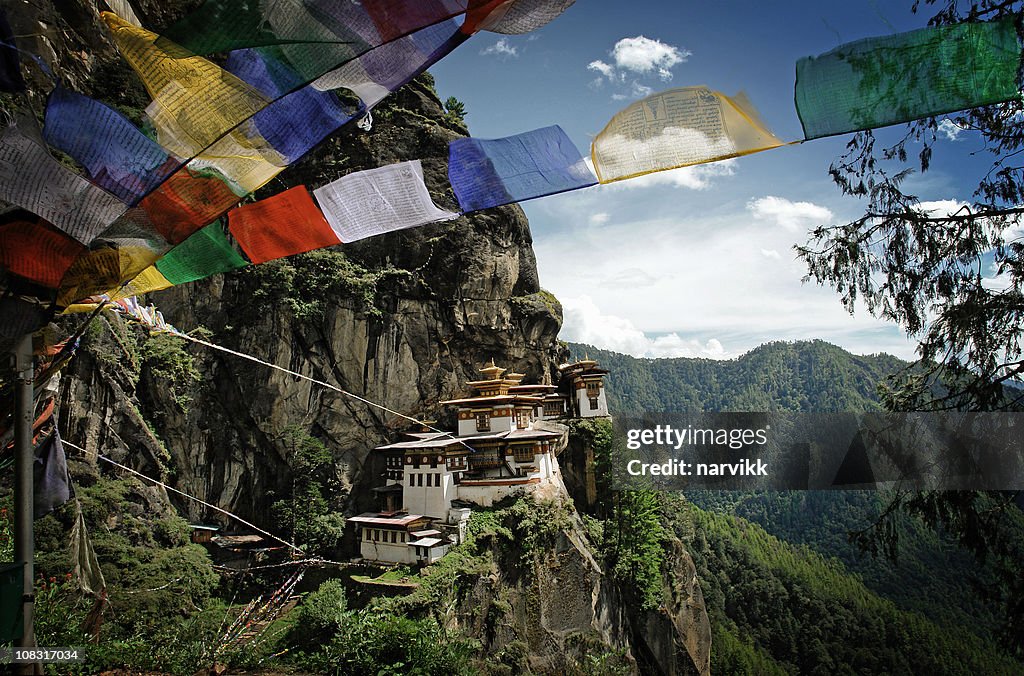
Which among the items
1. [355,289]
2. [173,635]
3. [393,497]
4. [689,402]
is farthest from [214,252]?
[689,402]

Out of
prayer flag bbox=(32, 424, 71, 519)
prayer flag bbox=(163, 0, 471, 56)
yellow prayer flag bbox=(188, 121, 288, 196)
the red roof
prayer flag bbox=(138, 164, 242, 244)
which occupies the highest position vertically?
prayer flag bbox=(163, 0, 471, 56)

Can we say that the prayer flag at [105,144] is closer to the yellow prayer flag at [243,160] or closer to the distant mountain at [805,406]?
the yellow prayer flag at [243,160]

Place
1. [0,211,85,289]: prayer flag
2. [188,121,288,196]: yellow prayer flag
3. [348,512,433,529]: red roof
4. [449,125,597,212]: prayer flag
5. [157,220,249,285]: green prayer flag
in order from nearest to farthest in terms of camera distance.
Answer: [0,211,85,289]: prayer flag, [188,121,288,196]: yellow prayer flag, [449,125,597,212]: prayer flag, [157,220,249,285]: green prayer flag, [348,512,433,529]: red roof

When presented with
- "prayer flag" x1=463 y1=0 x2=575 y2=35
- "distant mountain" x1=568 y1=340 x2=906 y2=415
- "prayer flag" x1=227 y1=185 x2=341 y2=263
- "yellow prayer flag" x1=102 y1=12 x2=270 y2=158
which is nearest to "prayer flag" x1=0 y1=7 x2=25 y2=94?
"yellow prayer flag" x1=102 y1=12 x2=270 y2=158

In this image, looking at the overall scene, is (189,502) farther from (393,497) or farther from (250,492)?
(393,497)

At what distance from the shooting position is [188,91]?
2836 mm

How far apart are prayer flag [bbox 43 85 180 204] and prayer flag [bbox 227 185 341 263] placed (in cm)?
157

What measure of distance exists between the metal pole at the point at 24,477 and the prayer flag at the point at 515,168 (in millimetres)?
3091

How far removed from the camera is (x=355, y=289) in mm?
19844

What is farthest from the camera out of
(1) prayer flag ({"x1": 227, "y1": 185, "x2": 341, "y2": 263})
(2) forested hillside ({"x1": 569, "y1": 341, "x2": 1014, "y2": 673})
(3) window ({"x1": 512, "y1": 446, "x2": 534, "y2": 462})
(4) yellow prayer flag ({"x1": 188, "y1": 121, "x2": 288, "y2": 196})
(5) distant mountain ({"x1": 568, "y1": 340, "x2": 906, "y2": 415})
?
(5) distant mountain ({"x1": 568, "y1": 340, "x2": 906, "y2": 415})

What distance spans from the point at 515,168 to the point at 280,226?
2.21 metres

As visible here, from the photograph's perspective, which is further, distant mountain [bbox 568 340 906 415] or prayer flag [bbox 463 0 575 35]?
distant mountain [bbox 568 340 906 415]

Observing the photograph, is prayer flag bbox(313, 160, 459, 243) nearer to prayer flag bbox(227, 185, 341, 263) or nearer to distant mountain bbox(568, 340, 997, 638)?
prayer flag bbox(227, 185, 341, 263)

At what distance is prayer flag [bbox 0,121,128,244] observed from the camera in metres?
3.00
